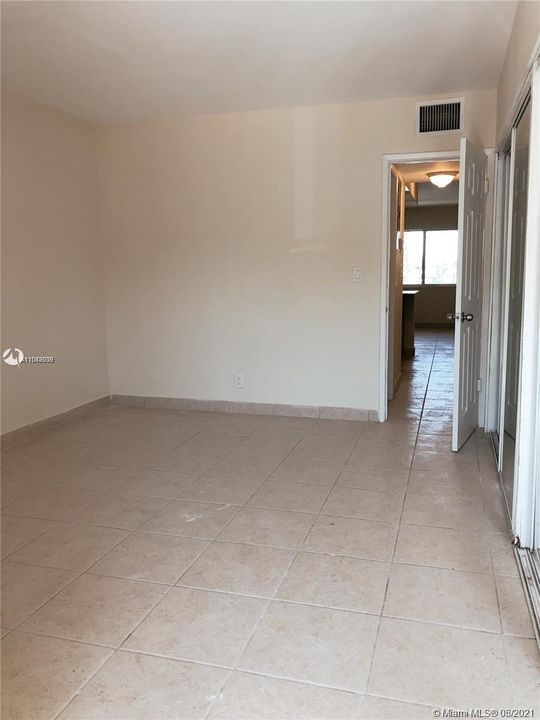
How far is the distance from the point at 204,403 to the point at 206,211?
1712mm

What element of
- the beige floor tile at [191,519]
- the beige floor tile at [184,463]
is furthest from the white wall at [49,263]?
the beige floor tile at [191,519]

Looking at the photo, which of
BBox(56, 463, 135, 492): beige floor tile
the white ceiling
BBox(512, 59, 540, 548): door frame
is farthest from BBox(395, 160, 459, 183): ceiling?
BBox(56, 463, 135, 492): beige floor tile

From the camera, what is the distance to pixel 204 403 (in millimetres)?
5203

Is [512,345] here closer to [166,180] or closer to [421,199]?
[166,180]

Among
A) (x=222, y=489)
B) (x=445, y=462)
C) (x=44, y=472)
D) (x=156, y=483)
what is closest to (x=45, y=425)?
(x=44, y=472)

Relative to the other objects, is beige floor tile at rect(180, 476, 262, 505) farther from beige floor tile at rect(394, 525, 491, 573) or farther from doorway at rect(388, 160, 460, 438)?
doorway at rect(388, 160, 460, 438)

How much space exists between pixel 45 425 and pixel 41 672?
2985mm

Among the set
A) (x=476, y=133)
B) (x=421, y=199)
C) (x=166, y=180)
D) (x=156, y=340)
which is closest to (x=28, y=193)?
(x=166, y=180)

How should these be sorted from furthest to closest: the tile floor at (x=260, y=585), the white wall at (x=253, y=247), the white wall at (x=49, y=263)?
the white wall at (x=253, y=247) → the white wall at (x=49, y=263) → the tile floor at (x=260, y=585)

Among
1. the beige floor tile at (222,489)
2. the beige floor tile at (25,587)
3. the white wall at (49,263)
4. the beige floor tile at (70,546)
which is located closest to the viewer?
the beige floor tile at (25,587)

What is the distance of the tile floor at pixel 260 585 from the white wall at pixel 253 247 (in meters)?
1.12

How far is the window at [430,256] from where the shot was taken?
11.7 m

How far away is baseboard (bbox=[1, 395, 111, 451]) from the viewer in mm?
4176

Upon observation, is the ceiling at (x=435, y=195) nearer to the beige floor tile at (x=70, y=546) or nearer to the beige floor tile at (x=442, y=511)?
the beige floor tile at (x=442, y=511)
